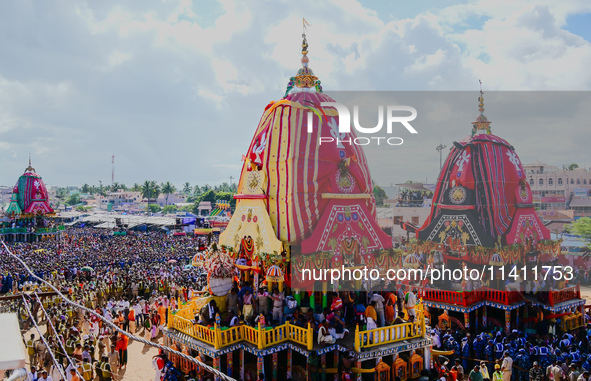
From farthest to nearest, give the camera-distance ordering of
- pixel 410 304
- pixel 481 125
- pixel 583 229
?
1. pixel 583 229
2. pixel 481 125
3. pixel 410 304

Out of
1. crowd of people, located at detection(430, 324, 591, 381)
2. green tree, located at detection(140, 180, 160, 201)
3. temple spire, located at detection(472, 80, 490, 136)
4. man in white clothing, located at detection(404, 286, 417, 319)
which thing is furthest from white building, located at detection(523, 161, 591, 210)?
green tree, located at detection(140, 180, 160, 201)

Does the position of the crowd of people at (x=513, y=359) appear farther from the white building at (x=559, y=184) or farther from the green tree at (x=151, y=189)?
the green tree at (x=151, y=189)

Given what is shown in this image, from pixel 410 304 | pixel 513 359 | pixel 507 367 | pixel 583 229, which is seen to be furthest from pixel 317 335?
pixel 583 229

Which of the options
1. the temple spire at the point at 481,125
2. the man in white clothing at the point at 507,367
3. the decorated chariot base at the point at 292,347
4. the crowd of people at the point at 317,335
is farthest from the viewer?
the temple spire at the point at 481,125

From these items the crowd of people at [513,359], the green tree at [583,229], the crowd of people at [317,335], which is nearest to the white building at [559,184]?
the green tree at [583,229]

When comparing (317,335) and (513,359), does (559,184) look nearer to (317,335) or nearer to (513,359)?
(513,359)

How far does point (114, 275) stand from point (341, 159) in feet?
54.5

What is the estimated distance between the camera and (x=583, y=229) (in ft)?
109

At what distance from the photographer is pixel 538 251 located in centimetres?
1884

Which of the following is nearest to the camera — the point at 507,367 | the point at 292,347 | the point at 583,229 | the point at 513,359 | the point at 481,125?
the point at 292,347

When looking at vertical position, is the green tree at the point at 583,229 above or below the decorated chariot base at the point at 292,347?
above

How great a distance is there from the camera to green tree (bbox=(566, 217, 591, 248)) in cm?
3275

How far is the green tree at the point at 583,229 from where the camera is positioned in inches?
1289

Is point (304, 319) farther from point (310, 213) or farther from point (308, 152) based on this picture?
point (308, 152)
